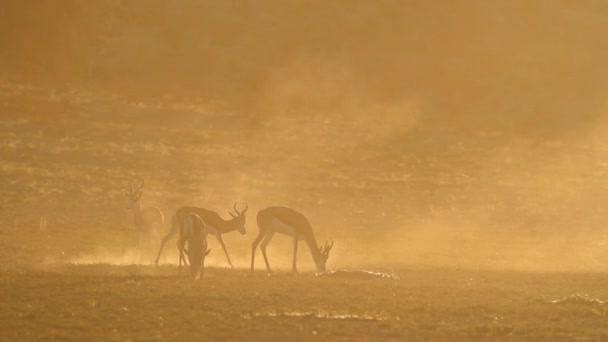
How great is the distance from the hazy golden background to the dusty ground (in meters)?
0.30

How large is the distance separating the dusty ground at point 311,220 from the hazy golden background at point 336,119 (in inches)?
11.8

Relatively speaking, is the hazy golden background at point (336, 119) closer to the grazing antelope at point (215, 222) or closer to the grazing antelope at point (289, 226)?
the grazing antelope at point (215, 222)

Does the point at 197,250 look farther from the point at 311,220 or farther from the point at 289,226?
the point at 311,220

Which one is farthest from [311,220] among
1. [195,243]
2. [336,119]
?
[336,119]

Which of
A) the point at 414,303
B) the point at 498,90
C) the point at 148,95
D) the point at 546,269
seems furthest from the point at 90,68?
the point at 414,303

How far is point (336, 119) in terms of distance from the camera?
86.5 metres

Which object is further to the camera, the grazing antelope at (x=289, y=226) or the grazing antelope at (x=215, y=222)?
the grazing antelope at (x=215, y=222)

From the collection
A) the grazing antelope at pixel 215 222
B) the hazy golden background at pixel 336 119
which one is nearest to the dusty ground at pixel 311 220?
the hazy golden background at pixel 336 119

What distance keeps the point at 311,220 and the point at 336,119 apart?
37.1 meters

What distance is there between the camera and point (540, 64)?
11675 centimetres

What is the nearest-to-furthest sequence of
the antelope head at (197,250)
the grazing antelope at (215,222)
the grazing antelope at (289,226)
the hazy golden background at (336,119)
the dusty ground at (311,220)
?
1. the dusty ground at (311,220)
2. the antelope head at (197,250)
3. the grazing antelope at (289,226)
4. the grazing antelope at (215,222)
5. the hazy golden background at (336,119)

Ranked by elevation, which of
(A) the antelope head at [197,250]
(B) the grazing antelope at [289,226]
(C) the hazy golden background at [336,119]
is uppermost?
(C) the hazy golden background at [336,119]

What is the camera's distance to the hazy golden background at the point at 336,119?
50.7m

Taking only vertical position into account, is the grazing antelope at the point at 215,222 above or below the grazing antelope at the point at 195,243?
above
